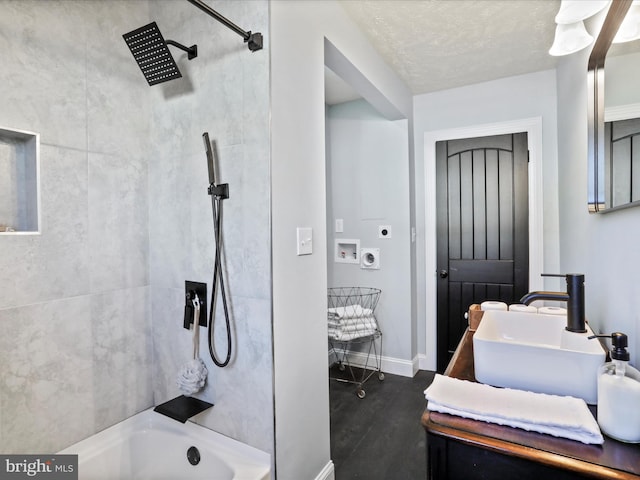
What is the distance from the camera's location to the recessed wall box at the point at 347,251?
3.35 metres

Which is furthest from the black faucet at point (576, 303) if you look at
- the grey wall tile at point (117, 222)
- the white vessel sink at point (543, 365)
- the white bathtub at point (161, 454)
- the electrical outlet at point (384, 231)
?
the electrical outlet at point (384, 231)

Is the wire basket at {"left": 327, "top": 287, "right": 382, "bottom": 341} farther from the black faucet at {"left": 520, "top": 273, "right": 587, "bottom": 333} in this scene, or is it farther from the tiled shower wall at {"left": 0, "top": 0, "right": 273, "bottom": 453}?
the black faucet at {"left": 520, "top": 273, "right": 587, "bottom": 333}

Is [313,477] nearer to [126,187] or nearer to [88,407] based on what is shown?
[88,407]

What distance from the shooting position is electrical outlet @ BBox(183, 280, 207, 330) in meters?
1.58

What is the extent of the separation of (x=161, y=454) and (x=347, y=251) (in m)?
2.26

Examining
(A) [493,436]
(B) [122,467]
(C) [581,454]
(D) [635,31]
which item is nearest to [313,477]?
(B) [122,467]

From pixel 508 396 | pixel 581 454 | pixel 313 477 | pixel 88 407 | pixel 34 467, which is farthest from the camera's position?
pixel 313 477

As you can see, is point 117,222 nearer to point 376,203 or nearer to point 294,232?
point 294,232

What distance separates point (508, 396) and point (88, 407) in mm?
1658

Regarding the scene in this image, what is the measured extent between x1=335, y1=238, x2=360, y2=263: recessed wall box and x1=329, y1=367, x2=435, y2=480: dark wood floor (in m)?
1.11

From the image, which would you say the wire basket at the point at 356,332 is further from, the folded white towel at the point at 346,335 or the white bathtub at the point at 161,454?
the white bathtub at the point at 161,454

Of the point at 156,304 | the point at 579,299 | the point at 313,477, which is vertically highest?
the point at 579,299

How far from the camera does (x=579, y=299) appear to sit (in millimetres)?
1092

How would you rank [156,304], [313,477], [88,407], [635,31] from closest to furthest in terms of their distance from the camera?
[635,31]
[88,407]
[313,477]
[156,304]
